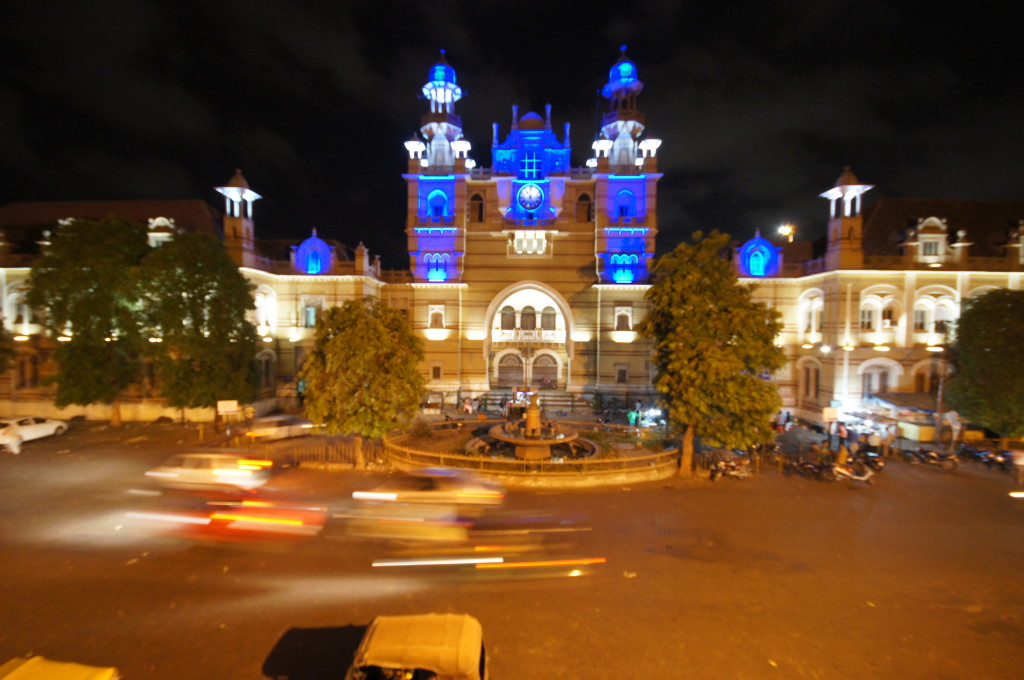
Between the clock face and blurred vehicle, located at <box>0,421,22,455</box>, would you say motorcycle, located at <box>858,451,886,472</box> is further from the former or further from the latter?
blurred vehicle, located at <box>0,421,22,455</box>

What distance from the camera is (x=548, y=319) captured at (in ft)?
118

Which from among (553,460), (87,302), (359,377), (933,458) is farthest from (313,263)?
(933,458)

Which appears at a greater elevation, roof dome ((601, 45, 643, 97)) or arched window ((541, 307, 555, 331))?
roof dome ((601, 45, 643, 97))

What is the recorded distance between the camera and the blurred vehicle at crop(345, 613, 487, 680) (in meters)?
5.83

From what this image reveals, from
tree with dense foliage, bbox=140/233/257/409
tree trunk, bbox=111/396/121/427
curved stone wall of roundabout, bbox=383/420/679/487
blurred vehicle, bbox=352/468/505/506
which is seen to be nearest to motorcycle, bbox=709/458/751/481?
curved stone wall of roundabout, bbox=383/420/679/487

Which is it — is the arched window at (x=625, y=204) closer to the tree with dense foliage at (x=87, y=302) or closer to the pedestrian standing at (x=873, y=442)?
the pedestrian standing at (x=873, y=442)

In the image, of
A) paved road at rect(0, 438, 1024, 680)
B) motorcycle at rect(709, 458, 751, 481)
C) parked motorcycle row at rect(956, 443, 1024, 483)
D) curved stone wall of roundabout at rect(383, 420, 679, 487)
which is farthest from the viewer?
parked motorcycle row at rect(956, 443, 1024, 483)

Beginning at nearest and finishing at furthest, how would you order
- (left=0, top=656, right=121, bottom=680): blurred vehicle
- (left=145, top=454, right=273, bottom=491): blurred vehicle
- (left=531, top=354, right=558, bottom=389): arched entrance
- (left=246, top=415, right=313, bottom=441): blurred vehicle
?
1. (left=0, top=656, right=121, bottom=680): blurred vehicle
2. (left=145, top=454, right=273, bottom=491): blurred vehicle
3. (left=246, top=415, right=313, bottom=441): blurred vehicle
4. (left=531, top=354, right=558, bottom=389): arched entrance

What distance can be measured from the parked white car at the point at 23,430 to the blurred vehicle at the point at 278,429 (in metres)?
8.78

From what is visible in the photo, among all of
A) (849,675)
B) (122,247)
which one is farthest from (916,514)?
(122,247)

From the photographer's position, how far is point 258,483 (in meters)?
15.2

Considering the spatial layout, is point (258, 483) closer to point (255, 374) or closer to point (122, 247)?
point (255, 374)

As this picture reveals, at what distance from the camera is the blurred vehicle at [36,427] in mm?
21031

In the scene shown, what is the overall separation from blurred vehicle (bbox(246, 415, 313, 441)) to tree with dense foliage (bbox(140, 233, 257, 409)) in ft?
8.79
